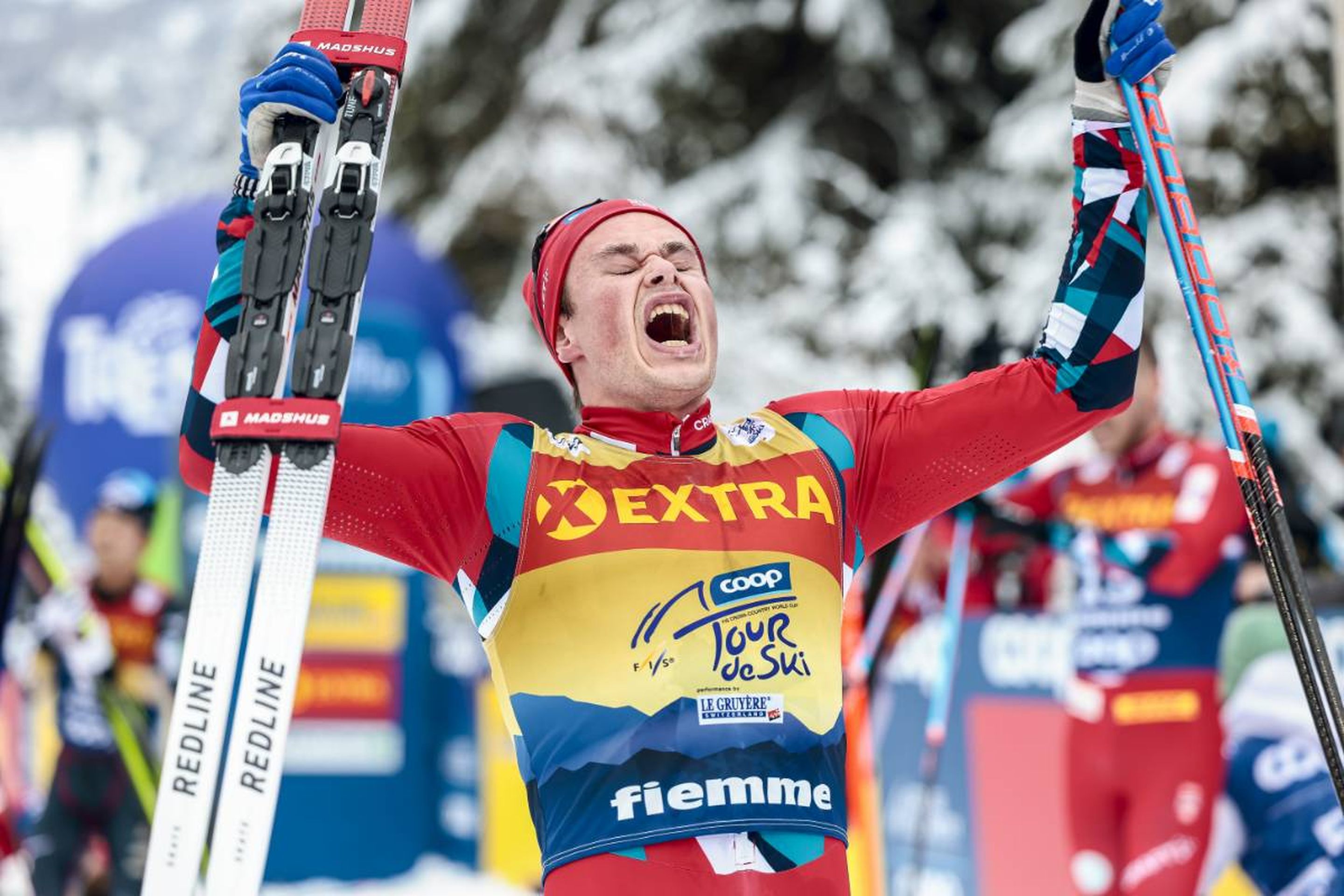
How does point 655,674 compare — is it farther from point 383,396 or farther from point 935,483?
point 383,396

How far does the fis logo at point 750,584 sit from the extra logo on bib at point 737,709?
0.14 meters

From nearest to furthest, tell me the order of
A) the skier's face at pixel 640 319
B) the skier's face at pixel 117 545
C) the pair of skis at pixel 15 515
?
1. the skier's face at pixel 640 319
2. the pair of skis at pixel 15 515
3. the skier's face at pixel 117 545

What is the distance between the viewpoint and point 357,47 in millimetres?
2775

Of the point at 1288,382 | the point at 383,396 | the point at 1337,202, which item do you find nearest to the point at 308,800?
the point at 383,396

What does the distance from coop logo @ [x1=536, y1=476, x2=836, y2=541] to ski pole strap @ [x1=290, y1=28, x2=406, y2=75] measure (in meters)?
0.76

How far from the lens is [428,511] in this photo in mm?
2594

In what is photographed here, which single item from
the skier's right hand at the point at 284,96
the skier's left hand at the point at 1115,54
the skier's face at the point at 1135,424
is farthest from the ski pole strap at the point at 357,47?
the skier's face at the point at 1135,424

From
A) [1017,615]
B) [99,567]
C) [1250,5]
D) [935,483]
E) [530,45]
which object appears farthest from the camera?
[530,45]

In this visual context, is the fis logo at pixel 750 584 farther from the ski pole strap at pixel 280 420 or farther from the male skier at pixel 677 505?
the ski pole strap at pixel 280 420

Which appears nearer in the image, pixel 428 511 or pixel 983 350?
pixel 428 511

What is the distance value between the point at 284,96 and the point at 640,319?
66cm

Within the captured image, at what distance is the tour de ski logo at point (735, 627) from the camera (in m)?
2.48

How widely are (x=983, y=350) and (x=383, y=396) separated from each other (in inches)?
230

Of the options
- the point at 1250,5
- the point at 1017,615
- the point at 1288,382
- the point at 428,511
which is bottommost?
the point at 428,511
